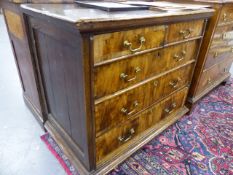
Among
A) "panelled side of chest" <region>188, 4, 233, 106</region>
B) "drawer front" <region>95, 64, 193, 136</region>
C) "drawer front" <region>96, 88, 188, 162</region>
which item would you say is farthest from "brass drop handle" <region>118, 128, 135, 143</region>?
"panelled side of chest" <region>188, 4, 233, 106</region>

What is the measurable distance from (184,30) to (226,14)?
0.53 m

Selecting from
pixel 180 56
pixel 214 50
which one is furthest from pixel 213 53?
pixel 180 56

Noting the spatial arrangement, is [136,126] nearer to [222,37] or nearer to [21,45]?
[21,45]

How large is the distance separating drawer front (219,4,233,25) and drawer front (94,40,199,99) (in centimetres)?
29

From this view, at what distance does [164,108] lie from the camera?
1415 millimetres

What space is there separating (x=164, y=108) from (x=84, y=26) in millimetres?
978

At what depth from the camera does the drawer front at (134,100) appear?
3.11 feet

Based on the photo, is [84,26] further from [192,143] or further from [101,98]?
[192,143]

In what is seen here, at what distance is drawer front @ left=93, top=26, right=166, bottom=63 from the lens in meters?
0.75

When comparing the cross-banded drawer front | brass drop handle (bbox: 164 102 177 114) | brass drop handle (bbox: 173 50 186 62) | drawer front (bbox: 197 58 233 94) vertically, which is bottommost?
brass drop handle (bbox: 164 102 177 114)

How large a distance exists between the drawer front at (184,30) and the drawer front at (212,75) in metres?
0.49

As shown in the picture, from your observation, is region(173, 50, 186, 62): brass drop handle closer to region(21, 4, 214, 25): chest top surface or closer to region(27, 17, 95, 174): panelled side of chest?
region(21, 4, 214, 25): chest top surface

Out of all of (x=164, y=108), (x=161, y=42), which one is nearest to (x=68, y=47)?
(x=161, y=42)

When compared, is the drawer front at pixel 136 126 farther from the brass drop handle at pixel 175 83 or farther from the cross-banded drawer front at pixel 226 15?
the cross-banded drawer front at pixel 226 15
